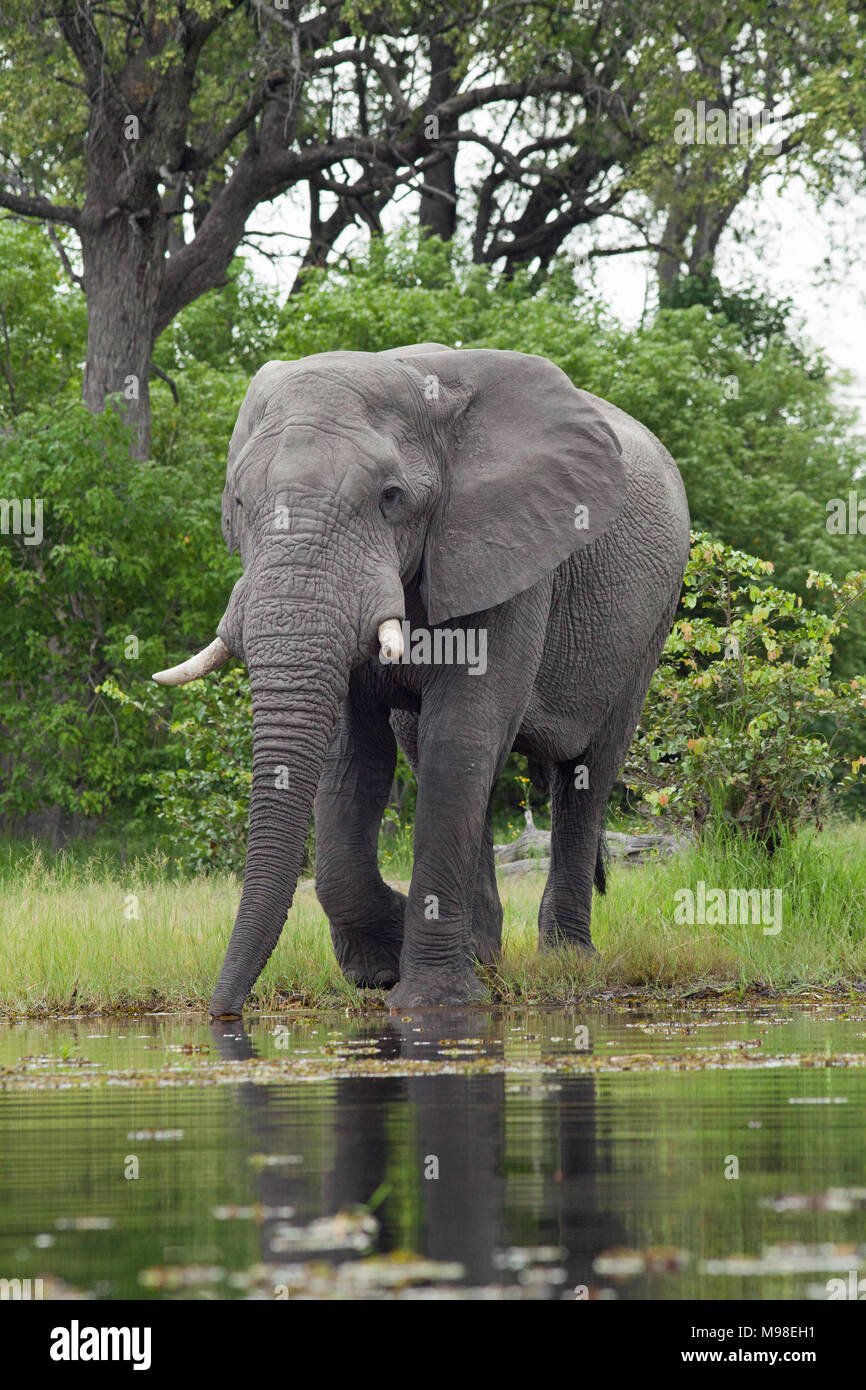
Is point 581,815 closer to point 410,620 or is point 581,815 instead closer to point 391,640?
point 410,620

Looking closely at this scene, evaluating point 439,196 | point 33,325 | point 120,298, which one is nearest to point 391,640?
point 120,298

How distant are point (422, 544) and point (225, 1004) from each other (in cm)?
240

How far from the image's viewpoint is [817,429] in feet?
107

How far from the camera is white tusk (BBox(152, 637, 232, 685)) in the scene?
29.3 feet

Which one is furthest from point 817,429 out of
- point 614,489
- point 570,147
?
point 614,489

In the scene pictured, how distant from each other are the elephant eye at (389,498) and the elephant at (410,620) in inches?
0.6

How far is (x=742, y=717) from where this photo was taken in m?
13.2

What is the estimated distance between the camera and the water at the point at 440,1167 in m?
3.36

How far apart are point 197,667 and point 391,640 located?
104cm

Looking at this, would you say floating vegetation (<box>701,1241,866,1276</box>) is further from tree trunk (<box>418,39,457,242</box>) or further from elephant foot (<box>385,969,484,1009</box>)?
tree trunk (<box>418,39,457,242</box>)

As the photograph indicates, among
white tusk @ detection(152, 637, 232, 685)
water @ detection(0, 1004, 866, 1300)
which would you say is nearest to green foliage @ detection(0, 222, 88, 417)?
white tusk @ detection(152, 637, 232, 685)

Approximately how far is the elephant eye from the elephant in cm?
1
